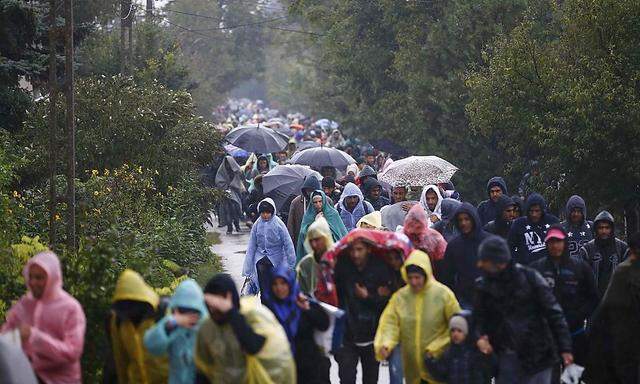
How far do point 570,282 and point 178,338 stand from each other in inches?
148

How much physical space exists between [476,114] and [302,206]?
6262 millimetres

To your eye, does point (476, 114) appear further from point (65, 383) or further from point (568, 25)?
point (65, 383)

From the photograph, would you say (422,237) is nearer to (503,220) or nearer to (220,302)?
(503,220)

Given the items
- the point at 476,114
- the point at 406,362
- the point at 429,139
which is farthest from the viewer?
the point at 429,139

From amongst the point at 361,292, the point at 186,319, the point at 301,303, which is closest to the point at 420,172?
the point at 361,292

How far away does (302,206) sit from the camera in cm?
1786

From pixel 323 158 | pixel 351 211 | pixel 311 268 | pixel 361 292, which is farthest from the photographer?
pixel 323 158

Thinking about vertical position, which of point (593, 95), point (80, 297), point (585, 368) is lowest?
point (585, 368)

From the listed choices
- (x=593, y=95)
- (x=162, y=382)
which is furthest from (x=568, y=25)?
(x=162, y=382)

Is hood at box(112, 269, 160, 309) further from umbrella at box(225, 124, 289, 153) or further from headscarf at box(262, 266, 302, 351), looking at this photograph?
umbrella at box(225, 124, 289, 153)

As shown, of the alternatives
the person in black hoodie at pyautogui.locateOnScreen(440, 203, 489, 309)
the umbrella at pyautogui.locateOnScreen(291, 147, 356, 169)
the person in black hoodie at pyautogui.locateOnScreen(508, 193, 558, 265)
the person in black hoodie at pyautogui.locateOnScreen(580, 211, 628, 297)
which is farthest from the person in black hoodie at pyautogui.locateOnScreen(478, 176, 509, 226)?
the umbrella at pyautogui.locateOnScreen(291, 147, 356, 169)

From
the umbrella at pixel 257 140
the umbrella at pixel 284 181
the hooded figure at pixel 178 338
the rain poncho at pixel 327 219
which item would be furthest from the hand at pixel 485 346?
the umbrella at pixel 257 140

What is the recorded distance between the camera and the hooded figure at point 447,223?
14.0m

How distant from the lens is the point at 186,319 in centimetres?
818
